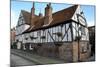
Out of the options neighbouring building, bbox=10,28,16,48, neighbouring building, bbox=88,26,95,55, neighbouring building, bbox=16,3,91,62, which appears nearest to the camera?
neighbouring building, bbox=10,28,16,48

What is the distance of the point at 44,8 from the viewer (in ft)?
9.07

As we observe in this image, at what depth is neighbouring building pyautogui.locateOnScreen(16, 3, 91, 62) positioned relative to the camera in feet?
8.84

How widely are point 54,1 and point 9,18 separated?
0.70 meters

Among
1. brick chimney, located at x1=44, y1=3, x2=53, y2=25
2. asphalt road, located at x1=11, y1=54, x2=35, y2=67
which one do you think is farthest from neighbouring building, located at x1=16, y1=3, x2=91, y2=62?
asphalt road, located at x1=11, y1=54, x2=35, y2=67

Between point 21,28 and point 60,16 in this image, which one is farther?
point 60,16

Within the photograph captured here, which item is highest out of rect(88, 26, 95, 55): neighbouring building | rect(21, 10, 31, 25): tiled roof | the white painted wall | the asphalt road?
rect(21, 10, 31, 25): tiled roof

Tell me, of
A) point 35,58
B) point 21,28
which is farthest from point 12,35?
point 35,58

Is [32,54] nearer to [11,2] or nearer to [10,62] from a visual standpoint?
[10,62]

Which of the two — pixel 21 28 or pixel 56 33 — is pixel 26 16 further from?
pixel 56 33

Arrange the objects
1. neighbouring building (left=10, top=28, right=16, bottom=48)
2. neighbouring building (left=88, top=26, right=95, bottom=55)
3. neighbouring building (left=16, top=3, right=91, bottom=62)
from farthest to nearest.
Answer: neighbouring building (left=88, top=26, right=95, bottom=55) → neighbouring building (left=16, top=3, right=91, bottom=62) → neighbouring building (left=10, top=28, right=16, bottom=48)

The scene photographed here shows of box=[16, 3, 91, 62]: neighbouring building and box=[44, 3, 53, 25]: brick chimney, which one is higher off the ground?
box=[44, 3, 53, 25]: brick chimney

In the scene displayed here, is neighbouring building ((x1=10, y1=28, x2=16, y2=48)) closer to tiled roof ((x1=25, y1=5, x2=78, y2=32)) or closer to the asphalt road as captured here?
→ the asphalt road

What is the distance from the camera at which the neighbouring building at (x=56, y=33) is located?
270cm

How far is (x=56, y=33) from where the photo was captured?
2832mm
